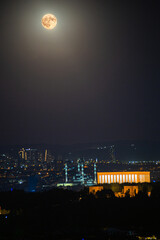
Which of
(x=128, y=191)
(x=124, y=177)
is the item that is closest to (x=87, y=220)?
(x=128, y=191)

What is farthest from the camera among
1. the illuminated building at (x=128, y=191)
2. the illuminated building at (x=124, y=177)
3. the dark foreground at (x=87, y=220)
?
the illuminated building at (x=124, y=177)

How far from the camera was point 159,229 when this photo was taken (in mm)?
24422

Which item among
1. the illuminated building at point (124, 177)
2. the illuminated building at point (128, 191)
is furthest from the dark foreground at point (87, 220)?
the illuminated building at point (124, 177)

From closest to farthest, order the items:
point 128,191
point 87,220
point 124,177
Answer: point 87,220, point 128,191, point 124,177

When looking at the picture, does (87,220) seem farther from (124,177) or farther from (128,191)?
(124,177)

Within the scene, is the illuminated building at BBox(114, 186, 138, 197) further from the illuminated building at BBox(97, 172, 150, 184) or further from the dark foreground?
the illuminated building at BBox(97, 172, 150, 184)

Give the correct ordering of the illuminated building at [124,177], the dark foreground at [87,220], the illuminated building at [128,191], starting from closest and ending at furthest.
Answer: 1. the dark foreground at [87,220]
2. the illuminated building at [128,191]
3. the illuminated building at [124,177]

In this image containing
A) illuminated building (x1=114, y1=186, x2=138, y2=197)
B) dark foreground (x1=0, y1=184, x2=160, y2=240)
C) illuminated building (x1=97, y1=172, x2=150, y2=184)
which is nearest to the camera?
dark foreground (x1=0, y1=184, x2=160, y2=240)

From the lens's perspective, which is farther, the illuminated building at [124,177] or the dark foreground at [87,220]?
the illuminated building at [124,177]

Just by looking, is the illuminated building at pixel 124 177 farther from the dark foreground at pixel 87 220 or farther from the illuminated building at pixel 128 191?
the dark foreground at pixel 87 220

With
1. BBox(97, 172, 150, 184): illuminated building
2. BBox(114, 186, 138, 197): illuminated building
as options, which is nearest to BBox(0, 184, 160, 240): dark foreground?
BBox(114, 186, 138, 197): illuminated building

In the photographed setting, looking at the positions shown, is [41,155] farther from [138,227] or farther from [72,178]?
[138,227]

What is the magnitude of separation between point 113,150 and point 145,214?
103m

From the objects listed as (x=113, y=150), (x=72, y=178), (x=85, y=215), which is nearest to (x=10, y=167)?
(x=72, y=178)
